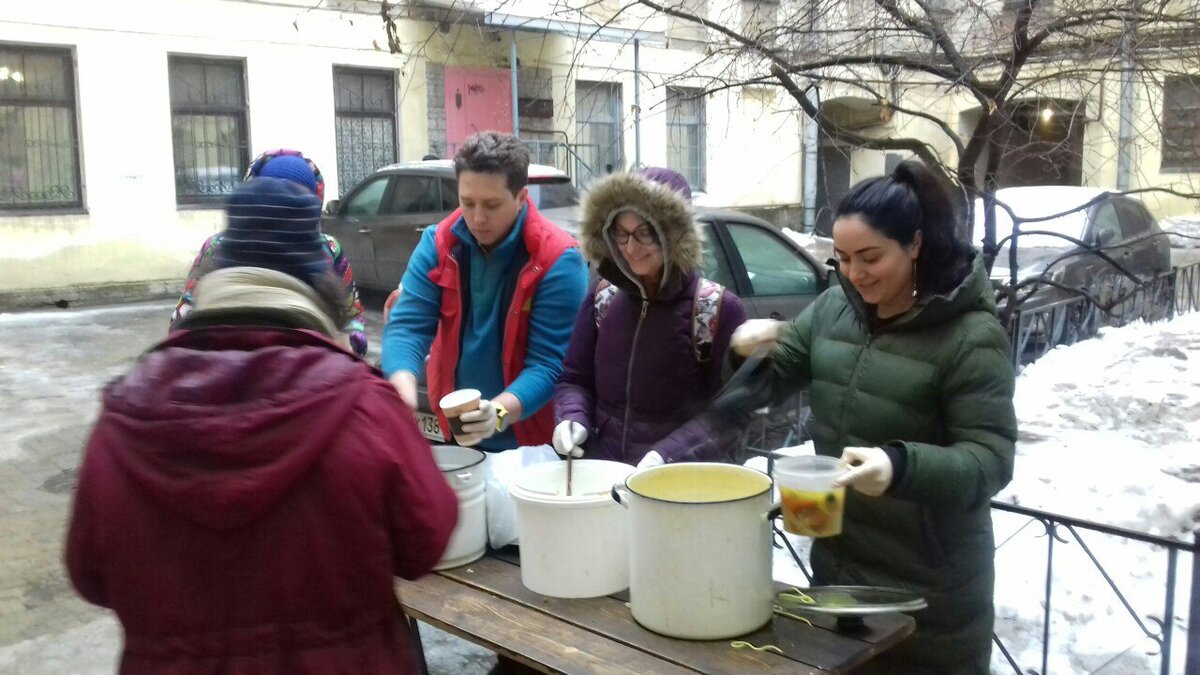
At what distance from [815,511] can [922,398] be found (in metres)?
0.37

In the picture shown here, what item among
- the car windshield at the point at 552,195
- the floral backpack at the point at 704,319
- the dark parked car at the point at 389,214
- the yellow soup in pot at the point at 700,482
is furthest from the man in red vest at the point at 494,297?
the dark parked car at the point at 389,214

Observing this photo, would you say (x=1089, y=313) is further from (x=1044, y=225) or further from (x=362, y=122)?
(x=362, y=122)

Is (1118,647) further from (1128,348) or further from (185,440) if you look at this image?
(1128,348)

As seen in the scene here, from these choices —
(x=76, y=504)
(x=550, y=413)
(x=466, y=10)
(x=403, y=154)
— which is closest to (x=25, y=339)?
(x=403, y=154)

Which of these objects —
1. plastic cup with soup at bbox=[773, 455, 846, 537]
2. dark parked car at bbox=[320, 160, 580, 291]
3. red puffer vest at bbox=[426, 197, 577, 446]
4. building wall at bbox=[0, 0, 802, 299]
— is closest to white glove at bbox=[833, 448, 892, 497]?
plastic cup with soup at bbox=[773, 455, 846, 537]

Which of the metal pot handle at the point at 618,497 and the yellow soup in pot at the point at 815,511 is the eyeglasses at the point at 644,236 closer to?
the metal pot handle at the point at 618,497

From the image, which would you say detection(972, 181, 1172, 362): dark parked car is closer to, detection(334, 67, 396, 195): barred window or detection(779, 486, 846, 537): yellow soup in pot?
detection(779, 486, 846, 537): yellow soup in pot

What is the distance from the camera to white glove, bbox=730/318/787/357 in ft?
7.98

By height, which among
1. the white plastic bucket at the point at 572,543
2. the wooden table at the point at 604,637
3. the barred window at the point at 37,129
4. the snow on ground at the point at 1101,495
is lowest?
the snow on ground at the point at 1101,495

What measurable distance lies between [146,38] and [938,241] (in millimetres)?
12138

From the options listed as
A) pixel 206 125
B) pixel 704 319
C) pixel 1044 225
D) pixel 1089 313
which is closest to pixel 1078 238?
pixel 1044 225

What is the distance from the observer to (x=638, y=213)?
2750mm

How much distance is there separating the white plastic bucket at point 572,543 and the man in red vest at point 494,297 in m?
0.67

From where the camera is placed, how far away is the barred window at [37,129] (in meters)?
11.6
